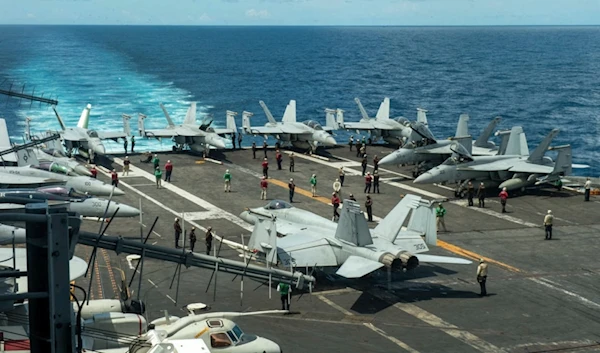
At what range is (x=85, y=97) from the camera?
109 m

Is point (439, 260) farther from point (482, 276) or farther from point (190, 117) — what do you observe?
point (190, 117)

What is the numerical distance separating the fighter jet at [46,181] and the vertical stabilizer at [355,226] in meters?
13.3

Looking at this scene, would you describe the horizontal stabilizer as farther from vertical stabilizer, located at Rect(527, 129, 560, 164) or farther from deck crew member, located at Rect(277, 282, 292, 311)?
vertical stabilizer, located at Rect(527, 129, 560, 164)

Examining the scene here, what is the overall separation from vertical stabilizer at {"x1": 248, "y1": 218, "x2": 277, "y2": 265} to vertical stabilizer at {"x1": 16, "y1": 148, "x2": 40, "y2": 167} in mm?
19419

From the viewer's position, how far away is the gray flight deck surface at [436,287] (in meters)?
27.8

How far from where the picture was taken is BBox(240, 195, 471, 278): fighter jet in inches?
1233

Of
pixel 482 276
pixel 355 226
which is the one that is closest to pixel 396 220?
pixel 355 226

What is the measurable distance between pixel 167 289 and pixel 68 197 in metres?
6.83

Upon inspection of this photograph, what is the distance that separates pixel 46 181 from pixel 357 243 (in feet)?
57.8

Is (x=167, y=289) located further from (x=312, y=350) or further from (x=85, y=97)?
(x=85, y=97)

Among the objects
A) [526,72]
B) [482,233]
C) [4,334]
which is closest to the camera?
[4,334]

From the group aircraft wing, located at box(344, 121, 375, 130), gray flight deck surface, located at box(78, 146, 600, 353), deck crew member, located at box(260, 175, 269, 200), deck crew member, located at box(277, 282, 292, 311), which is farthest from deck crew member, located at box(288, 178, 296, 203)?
aircraft wing, located at box(344, 121, 375, 130)

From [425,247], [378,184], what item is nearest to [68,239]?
[425,247]

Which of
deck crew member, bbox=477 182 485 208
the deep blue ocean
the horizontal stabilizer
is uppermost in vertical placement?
the horizontal stabilizer
